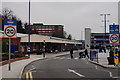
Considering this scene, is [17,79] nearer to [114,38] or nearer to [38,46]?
[114,38]

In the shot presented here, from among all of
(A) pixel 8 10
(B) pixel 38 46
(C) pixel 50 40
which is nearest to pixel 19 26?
(A) pixel 8 10

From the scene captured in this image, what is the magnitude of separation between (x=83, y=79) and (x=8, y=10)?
8243 centimetres

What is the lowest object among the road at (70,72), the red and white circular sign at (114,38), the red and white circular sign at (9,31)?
the road at (70,72)

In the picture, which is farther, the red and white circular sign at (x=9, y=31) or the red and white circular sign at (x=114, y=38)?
the red and white circular sign at (x=114, y=38)

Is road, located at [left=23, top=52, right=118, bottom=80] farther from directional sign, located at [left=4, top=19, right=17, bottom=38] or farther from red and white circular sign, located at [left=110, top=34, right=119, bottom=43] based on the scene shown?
directional sign, located at [left=4, top=19, right=17, bottom=38]

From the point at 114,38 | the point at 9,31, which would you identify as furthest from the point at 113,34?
the point at 9,31

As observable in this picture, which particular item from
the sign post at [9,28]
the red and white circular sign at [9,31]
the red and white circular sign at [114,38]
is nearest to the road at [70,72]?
the red and white circular sign at [114,38]

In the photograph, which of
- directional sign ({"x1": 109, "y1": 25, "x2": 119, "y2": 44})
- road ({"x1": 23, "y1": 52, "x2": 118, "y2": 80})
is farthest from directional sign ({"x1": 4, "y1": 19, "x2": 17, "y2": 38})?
directional sign ({"x1": 109, "y1": 25, "x2": 119, "y2": 44})

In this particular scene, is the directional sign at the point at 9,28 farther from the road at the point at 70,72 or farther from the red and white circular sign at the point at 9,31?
the road at the point at 70,72

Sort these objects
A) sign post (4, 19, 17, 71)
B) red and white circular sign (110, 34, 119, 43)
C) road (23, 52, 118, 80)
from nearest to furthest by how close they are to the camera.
Answer: road (23, 52, 118, 80) < sign post (4, 19, 17, 71) < red and white circular sign (110, 34, 119, 43)

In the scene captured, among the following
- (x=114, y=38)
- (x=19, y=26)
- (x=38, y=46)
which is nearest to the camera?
(x=114, y=38)

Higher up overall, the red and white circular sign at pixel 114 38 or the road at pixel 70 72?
the red and white circular sign at pixel 114 38

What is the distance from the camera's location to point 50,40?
5278cm

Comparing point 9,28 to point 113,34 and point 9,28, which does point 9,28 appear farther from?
point 113,34
